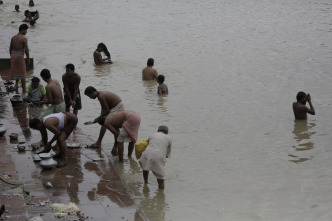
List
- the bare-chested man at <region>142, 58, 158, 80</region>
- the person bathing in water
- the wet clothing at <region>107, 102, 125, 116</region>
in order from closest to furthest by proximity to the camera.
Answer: the wet clothing at <region>107, 102, 125, 116</region>
the bare-chested man at <region>142, 58, 158, 80</region>
the person bathing in water

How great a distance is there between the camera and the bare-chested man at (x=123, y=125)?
9727mm

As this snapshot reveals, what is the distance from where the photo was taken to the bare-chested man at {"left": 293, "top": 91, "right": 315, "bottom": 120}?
12513mm

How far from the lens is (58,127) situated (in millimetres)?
9375

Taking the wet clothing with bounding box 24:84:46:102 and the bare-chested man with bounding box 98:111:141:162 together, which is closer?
the bare-chested man with bounding box 98:111:141:162

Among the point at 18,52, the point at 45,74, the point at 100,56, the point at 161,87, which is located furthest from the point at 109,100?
the point at 100,56

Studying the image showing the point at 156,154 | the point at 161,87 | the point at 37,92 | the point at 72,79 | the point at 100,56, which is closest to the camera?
the point at 156,154

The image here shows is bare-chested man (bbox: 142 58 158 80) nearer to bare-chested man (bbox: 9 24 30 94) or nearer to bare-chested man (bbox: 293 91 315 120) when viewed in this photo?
bare-chested man (bbox: 9 24 30 94)

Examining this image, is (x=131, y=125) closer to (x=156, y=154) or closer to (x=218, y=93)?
(x=156, y=154)

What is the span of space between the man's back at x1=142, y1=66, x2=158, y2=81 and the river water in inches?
10.2

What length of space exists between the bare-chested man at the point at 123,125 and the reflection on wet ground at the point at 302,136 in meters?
3.05

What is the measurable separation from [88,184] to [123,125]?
1321 millimetres

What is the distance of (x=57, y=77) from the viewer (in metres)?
16.1

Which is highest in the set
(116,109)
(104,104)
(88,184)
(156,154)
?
(104,104)

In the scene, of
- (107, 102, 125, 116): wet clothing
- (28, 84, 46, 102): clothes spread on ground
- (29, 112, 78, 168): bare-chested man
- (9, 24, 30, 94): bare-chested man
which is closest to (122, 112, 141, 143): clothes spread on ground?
(107, 102, 125, 116): wet clothing
